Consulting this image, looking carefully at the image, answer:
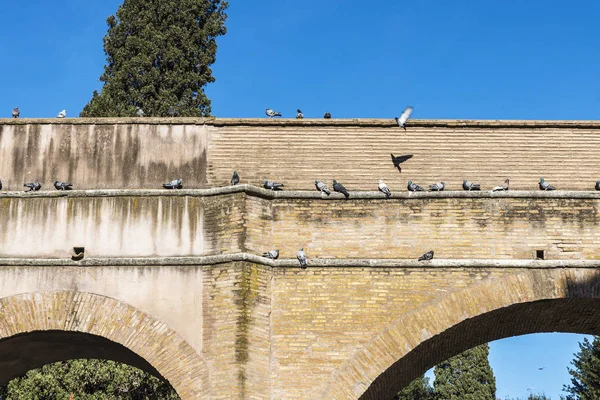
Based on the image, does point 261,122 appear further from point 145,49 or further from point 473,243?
point 145,49

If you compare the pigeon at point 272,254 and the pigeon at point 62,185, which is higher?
the pigeon at point 62,185

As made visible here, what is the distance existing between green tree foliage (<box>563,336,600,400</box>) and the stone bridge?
15458mm

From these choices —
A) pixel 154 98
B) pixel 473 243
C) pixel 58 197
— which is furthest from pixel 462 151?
pixel 154 98

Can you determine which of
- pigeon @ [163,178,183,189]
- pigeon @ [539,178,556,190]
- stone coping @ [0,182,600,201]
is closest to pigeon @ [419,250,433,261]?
stone coping @ [0,182,600,201]

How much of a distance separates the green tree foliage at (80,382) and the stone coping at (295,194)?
950 cm

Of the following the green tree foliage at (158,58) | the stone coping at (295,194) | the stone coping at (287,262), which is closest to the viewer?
the stone coping at (287,262)

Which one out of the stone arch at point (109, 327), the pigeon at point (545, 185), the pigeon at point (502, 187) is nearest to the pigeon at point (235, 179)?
the stone arch at point (109, 327)

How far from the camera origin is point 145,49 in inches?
899

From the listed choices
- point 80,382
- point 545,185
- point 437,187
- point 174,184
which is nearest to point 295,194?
point 174,184

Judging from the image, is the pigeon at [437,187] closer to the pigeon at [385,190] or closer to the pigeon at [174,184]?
the pigeon at [385,190]

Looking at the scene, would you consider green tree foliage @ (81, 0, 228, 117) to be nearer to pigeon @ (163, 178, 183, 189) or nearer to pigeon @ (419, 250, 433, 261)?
pigeon @ (163, 178, 183, 189)

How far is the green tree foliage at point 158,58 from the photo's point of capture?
2231cm

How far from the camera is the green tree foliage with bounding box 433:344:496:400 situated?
102ft

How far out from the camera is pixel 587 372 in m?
27.1
